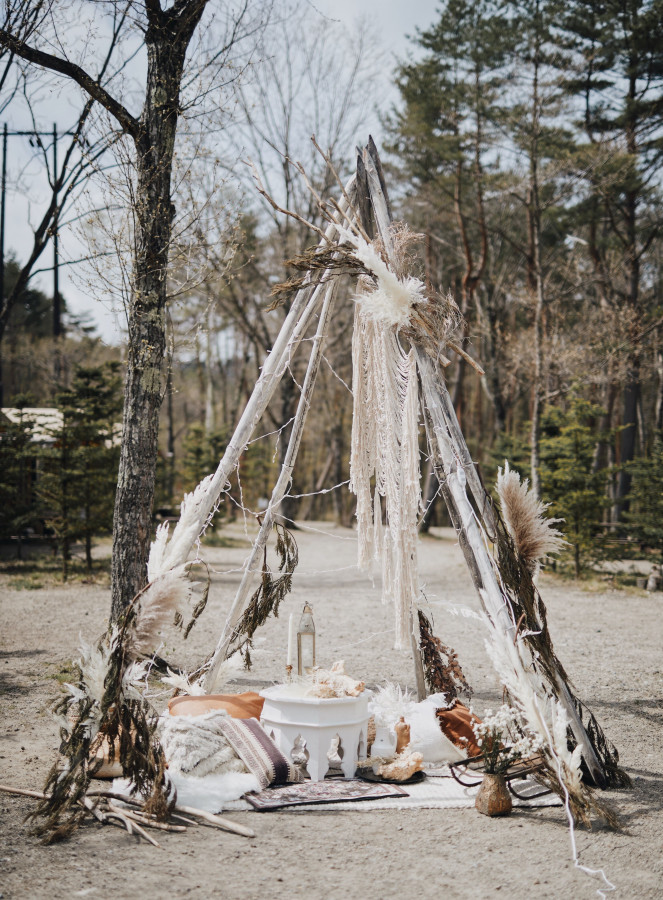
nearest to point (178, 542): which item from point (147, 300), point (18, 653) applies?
point (147, 300)

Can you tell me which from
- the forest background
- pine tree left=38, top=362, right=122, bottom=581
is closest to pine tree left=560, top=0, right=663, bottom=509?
the forest background

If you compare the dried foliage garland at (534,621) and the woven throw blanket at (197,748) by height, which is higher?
the dried foliage garland at (534,621)

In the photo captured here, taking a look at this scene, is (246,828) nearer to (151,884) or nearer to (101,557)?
(151,884)

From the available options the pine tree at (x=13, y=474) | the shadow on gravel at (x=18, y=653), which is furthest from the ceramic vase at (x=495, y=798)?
the pine tree at (x=13, y=474)

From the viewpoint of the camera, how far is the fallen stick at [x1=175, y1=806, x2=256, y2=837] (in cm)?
354

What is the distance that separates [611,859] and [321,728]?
151cm

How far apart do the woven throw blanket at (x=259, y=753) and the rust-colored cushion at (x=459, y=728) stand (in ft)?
3.15

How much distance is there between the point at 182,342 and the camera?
6926 millimetres

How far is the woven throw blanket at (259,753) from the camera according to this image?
4160 millimetres

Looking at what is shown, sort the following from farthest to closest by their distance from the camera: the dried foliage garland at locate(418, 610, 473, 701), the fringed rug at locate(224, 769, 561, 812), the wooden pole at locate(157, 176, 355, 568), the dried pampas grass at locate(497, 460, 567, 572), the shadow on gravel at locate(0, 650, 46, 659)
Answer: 1. the shadow on gravel at locate(0, 650, 46, 659)
2. the dried foliage garland at locate(418, 610, 473, 701)
3. the wooden pole at locate(157, 176, 355, 568)
4. the dried pampas grass at locate(497, 460, 567, 572)
5. the fringed rug at locate(224, 769, 561, 812)

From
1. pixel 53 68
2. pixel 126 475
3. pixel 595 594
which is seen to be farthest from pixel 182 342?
pixel 595 594

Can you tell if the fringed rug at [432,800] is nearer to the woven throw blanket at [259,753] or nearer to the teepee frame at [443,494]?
the woven throw blanket at [259,753]

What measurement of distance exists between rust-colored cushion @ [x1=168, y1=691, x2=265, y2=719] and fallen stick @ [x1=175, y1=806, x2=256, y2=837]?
2.25ft

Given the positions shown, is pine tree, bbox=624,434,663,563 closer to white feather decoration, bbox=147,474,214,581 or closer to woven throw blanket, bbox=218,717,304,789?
woven throw blanket, bbox=218,717,304,789
